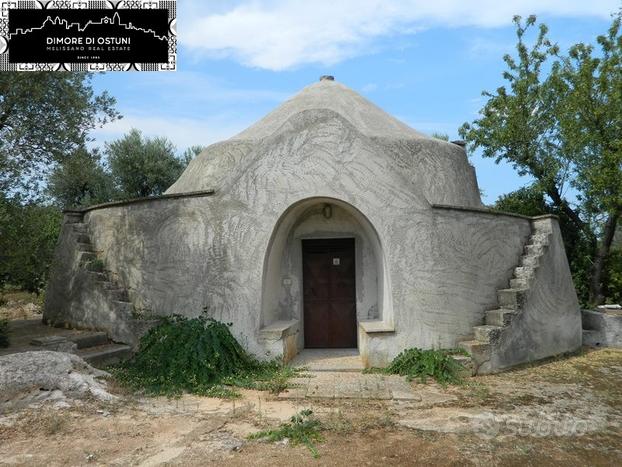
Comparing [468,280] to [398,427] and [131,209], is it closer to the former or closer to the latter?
[398,427]

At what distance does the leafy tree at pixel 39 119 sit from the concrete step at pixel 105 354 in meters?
2.95

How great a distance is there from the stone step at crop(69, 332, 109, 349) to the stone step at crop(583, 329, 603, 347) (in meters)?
9.98

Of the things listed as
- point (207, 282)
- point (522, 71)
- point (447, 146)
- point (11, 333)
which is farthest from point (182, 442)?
point (522, 71)

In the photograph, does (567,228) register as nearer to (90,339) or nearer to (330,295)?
(330,295)

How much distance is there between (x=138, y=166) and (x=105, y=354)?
15933 mm

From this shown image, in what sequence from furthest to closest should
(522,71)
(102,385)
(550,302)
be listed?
(522,71), (550,302), (102,385)

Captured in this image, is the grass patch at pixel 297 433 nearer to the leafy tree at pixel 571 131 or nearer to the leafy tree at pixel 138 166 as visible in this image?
the leafy tree at pixel 571 131

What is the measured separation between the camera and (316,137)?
7930 millimetres

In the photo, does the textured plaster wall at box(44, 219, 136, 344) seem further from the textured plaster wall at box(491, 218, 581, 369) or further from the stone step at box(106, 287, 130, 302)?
the textured plaster wall at box(491, 218, 581, 369)

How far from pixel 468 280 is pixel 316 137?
3628 mm

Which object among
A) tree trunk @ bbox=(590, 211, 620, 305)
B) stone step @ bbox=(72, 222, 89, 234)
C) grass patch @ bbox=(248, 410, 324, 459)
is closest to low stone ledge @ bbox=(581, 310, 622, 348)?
tree trunk @ bbox=(590, 211, 620, 305)

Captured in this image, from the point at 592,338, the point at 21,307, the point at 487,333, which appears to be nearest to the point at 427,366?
the point at 487,333

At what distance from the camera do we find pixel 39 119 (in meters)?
8.41

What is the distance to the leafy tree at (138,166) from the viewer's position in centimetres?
2191
